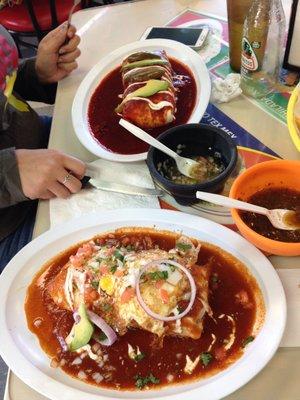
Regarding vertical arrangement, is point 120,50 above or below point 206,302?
above

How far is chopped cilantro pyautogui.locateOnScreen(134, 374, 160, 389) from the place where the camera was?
34.9 inches

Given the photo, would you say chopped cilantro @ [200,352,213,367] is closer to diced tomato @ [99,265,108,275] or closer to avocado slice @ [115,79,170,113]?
diced tomato @ [99,265,108,275]

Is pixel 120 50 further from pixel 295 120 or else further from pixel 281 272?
pixel 281 272

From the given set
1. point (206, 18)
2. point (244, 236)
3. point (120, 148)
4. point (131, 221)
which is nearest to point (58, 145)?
point (120, 148)

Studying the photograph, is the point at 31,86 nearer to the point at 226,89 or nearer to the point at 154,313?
the point at 226,89

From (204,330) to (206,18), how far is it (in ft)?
4.26

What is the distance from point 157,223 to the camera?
1.12 metres

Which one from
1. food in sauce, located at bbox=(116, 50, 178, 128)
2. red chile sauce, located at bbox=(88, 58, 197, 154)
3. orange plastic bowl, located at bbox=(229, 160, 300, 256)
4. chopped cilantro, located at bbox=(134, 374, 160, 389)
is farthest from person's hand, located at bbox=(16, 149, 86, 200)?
chopped cilantro, located at bbox=(134, 374, 160, 389)

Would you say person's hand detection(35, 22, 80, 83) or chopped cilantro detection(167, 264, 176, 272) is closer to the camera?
chopped cilantro detection(167, 264, 176, 272)

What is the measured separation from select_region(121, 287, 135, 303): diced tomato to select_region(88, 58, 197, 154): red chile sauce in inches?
19.6

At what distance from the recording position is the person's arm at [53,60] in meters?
1.65

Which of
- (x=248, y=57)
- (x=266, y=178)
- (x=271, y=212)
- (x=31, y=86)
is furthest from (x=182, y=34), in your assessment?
(x=271, y=212)

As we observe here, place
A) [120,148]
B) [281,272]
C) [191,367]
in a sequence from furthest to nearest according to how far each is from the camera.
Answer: [120,148], [281,272], [191,367]

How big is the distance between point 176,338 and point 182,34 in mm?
1182
